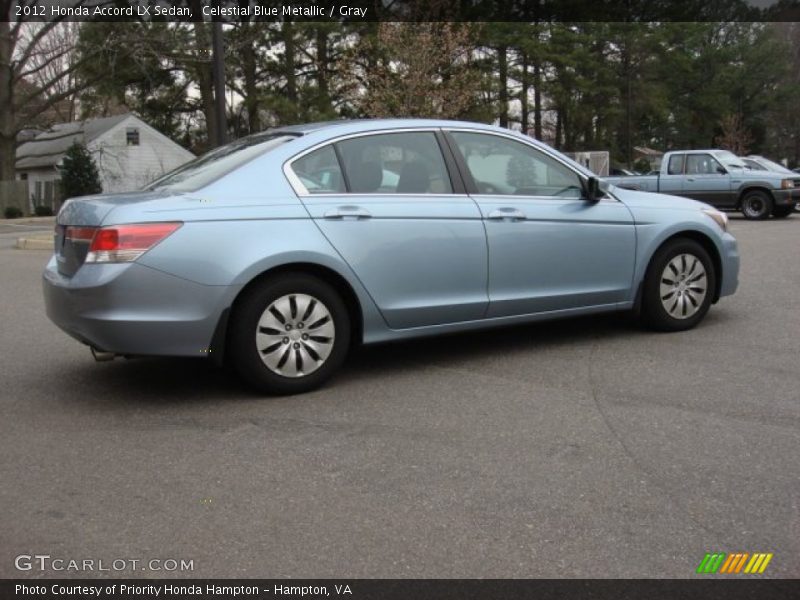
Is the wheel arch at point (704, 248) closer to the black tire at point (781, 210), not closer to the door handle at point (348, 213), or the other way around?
the door handle at point (348, 213)

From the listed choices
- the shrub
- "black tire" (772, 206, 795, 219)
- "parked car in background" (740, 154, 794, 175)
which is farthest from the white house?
"black tire" (772, 206, 795, 219)

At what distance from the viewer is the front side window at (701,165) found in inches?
773

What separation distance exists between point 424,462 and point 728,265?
3.90 metres

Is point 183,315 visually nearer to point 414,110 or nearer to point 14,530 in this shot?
point 14,530

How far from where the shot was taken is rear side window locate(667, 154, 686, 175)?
19906 millimetres

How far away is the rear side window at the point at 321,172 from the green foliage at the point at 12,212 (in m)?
31.5

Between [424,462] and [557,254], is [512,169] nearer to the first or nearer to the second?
[557,254]

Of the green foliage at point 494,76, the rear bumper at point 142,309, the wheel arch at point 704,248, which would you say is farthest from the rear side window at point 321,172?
the green foliage at point 494,76

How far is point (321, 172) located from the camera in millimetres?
5023

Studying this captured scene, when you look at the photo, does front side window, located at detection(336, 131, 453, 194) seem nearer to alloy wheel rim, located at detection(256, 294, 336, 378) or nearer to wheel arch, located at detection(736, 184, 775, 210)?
alloy wheel rim, located at detection(256, 294, 336, 378)

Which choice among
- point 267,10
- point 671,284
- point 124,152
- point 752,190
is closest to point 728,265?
point 671,284

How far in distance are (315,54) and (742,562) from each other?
32.8 meters
